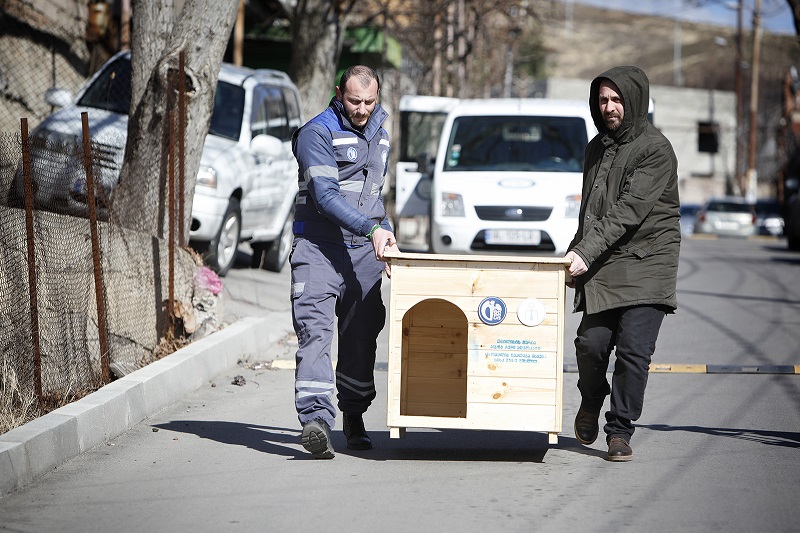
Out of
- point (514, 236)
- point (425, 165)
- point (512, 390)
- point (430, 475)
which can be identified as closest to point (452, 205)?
point (514, 236)

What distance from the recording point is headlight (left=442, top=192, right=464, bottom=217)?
46.5 feet

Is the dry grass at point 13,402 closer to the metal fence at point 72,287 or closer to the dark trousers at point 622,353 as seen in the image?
the metal fence at point 72,287

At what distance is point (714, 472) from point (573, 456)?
0.75 m

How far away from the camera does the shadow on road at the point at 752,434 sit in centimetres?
666

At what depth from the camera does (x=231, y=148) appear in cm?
1259

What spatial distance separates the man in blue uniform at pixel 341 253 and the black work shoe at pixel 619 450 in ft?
4.19

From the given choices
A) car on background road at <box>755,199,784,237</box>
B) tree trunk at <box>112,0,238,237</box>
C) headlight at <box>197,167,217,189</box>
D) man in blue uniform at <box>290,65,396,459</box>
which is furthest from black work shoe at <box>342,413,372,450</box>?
car on background road at <box>755,199,784,237</box>

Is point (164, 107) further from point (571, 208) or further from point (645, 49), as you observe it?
point (645, 49)

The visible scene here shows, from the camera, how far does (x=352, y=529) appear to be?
15.6 feet

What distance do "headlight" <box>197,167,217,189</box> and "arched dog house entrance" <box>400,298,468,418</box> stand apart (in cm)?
575

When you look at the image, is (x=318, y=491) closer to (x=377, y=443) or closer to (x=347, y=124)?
(x=377, y=443)

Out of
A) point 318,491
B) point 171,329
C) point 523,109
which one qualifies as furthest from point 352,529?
point 523,109

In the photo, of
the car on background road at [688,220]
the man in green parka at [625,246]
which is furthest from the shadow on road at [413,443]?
the car on background road at [688,220]

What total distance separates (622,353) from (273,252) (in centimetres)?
901
